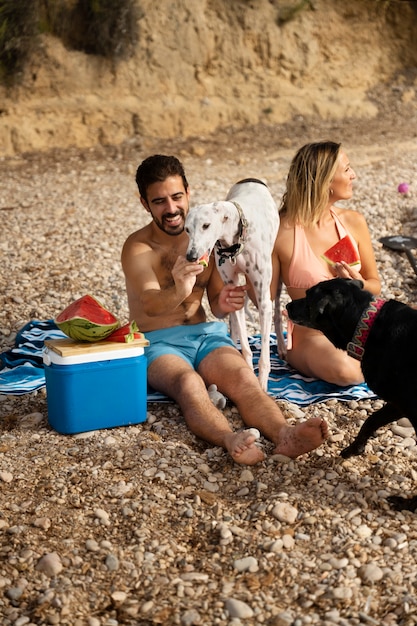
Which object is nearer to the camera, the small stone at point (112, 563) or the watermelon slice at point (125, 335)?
the small stone at point (112, 563)

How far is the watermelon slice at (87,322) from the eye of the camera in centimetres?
449

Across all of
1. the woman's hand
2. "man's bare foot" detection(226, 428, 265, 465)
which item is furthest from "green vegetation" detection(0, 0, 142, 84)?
"man's bare foot" detection(226, 428, 265, 465)

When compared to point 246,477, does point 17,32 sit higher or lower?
higher

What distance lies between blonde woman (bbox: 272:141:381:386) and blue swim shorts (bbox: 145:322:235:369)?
488mm

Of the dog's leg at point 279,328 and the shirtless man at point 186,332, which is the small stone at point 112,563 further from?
the dog's leg at point 279,328

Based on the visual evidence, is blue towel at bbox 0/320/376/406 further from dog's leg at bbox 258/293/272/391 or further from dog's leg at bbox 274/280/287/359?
dog's leg at bbox 258/293/272/391

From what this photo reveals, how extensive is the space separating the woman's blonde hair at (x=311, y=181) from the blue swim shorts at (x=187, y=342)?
0.94 m

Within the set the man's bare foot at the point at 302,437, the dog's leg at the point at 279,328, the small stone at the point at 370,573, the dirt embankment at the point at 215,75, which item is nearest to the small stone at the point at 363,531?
the small stone at the point at 370,573

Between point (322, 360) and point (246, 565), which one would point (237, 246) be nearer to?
point (322, 360)

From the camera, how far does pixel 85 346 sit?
14.9 feet

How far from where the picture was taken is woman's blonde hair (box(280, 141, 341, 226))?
5.20 meters

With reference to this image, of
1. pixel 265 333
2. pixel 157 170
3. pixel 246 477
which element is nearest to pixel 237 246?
pixel 265 333

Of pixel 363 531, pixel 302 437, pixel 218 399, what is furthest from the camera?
pixel 218 399

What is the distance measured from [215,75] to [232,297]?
10.1m
